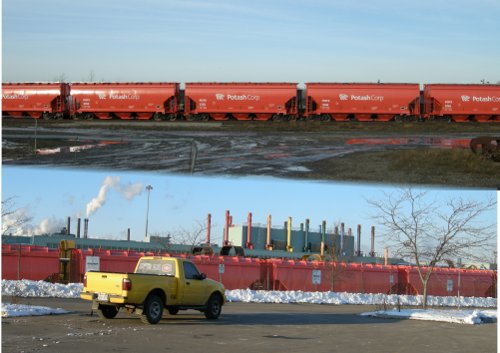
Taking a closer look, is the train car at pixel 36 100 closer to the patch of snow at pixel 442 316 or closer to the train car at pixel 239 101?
the train car at pixel 239 101

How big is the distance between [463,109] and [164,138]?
638 inches

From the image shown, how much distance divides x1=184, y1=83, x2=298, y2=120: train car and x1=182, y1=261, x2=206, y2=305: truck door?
50.4 ft

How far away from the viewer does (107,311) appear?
54.4 ft

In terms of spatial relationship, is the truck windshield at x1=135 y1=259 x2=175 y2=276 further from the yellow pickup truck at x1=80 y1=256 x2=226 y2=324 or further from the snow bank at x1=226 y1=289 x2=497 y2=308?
the snow bank at x1=226 y1=289 x2=497 y2=308

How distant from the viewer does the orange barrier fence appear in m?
31.4

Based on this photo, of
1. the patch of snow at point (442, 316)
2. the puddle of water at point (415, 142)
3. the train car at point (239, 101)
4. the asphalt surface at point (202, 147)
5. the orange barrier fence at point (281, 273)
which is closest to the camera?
the patch of snow at point (442, 316)

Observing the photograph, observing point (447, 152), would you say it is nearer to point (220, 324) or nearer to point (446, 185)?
point (446, 185)

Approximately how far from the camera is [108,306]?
16.6 m

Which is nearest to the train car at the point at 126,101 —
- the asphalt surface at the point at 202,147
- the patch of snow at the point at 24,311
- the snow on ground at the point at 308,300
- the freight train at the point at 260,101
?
the freight train at the point at 260,101

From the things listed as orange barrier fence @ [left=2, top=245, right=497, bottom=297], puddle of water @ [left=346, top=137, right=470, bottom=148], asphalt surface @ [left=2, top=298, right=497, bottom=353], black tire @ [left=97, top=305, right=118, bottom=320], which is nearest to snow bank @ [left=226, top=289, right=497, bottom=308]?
orange barrier fence @ [left=2, top=245, right=497, bottom=297]

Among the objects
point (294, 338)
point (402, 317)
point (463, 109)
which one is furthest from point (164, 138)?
point (463, 109)

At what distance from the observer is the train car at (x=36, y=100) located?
32750mm

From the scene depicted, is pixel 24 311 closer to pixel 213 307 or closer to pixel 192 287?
pixel 192 287

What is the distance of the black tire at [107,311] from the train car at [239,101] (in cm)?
1639
